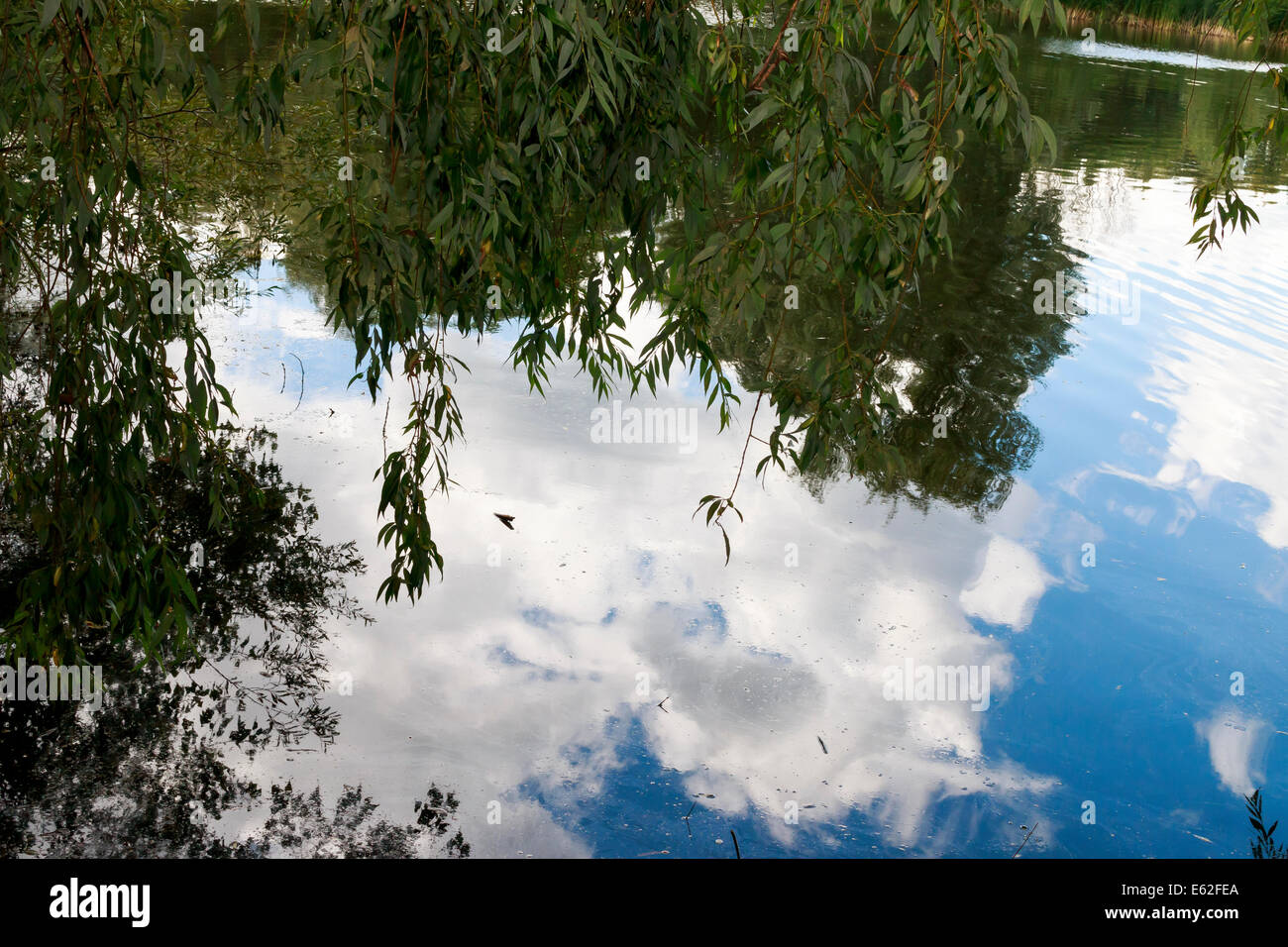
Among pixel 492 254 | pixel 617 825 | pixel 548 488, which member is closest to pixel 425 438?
pixel 492 254

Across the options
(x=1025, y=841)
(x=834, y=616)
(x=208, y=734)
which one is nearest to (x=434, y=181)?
(x=208, y=734)

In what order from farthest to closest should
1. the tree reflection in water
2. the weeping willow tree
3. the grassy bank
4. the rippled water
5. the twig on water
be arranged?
the grassy bank → the rippled water → the twig on water → the tree reflection in water → the weeping willow tree

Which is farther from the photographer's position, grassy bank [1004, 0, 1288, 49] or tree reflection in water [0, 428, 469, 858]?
grassy bank [1004, 0, 1288, 49]

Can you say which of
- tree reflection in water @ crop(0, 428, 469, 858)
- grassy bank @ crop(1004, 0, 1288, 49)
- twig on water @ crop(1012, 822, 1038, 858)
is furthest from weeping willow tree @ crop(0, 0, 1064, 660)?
grassy bank @ crop(1004, 0, 1288, 49)

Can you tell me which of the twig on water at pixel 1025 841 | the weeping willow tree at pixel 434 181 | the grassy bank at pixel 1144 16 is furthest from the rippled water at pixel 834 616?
the grassy bank at pixel 1144 16

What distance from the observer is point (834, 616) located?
4.70 meters

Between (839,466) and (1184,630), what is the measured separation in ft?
6.38

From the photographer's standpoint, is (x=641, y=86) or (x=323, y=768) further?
(x=323, y=768)

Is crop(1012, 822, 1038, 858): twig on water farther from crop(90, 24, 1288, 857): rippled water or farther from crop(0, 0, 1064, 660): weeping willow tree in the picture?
crop(0, 0, 1064, 660): weeping willow tree

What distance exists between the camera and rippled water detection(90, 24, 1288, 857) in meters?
3.67

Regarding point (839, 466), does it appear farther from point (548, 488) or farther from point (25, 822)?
point (25, 822)

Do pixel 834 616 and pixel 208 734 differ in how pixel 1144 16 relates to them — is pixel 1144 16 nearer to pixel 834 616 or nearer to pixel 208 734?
pixel 834 616

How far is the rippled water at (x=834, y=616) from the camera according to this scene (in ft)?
12.0

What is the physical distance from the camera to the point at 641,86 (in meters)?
2.37
